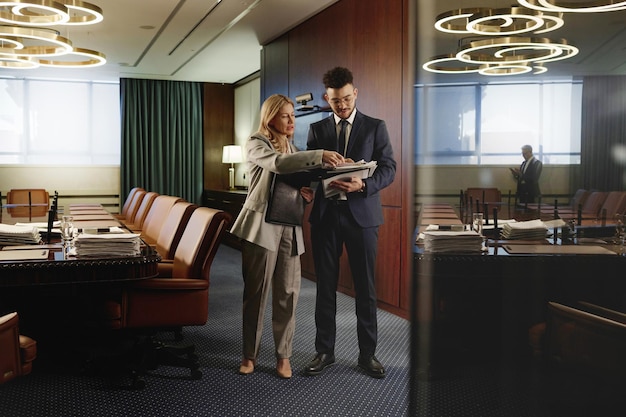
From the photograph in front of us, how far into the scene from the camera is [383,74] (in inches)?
133

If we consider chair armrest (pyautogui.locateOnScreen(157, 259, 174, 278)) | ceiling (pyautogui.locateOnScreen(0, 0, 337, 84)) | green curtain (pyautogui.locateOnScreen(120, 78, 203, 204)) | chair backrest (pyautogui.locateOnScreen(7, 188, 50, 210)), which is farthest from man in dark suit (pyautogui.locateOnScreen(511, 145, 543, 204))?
green curtain (pyautogui.locateOnScreen(120, 78, 203, 204))

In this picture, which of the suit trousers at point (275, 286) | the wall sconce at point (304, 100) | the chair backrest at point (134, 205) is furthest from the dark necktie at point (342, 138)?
the chair backrest at point (134, 205)

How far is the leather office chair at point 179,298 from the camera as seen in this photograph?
1905 millimetres

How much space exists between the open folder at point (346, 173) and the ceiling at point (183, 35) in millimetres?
2250

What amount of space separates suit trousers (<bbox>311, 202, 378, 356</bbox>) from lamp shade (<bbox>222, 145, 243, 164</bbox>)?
4846 mm

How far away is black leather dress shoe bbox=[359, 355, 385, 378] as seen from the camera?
2152mm

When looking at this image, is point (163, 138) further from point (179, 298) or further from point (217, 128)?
point (179, 298)

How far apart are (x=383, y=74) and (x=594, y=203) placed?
3.30 meters

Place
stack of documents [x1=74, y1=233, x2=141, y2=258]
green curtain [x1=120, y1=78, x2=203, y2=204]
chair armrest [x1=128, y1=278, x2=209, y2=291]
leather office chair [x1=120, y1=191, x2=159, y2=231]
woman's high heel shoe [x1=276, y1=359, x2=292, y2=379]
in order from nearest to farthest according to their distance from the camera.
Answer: stack of documents [x1=74, y1=233, x2=141, y2=258], chair armrest [x1=128, y1=278, x2=209, y2=291], woman's high heel shoe [x1=276, y1=359, x2=292, y2=379], leather office chair [x1=120, y1=191, x2=159, y2=231], green curtain [x1=120, y1=78, x2=203, y2=204]

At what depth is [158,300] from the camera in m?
1.93

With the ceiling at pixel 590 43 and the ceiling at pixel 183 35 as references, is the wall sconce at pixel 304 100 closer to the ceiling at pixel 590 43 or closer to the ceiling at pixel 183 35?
the ceiling at pixel 183 35

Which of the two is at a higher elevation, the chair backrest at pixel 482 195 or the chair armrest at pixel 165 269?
the chair backrest at pixel 482 195

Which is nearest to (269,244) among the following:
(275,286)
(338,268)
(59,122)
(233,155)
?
(275,286)

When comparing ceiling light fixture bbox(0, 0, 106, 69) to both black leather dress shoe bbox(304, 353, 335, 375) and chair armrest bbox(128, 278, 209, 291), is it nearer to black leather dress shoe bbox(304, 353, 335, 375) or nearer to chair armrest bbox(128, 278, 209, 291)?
chair armrest bbox(128, 278, 209, 291)
